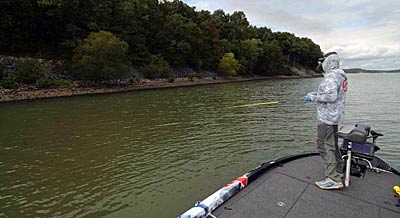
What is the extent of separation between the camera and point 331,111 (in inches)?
154

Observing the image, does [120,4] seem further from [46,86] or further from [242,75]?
[242,75]

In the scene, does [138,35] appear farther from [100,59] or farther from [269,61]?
[269,61]

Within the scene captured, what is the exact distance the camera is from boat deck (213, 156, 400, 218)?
10.6ft

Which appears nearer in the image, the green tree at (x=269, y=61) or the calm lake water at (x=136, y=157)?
the calm lake water at (x=136, y=157)

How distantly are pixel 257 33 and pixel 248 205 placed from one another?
12481 cm

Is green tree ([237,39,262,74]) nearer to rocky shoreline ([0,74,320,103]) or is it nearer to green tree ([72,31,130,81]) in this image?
rocky shoreline ([0,74,320,103])

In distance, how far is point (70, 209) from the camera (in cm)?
496

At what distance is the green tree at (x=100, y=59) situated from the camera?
35844 millimetres

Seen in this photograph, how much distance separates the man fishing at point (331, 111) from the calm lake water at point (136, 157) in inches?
102

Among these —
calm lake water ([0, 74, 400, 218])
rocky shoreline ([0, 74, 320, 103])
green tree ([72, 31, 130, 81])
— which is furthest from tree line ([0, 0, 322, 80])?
calm lake water ([0, 74, 400, 218])

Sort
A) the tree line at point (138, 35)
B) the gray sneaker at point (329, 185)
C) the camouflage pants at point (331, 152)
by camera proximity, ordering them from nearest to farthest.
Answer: the gray sneaker at point (329, 185) < the camouflage pants at point (331, 152) < the tree line at point (138, 35)

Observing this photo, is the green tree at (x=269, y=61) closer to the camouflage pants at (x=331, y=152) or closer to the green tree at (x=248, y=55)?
the green tree at (x=248, y=55)

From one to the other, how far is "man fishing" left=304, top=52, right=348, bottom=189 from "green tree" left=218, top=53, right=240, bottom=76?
2645 inches

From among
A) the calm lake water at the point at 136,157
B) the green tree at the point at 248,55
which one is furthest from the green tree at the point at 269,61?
the calm lake water at the point at 136,157
